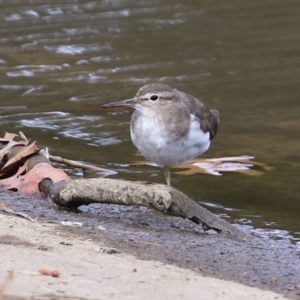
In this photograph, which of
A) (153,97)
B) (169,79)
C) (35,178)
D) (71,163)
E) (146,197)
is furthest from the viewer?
(169,79)

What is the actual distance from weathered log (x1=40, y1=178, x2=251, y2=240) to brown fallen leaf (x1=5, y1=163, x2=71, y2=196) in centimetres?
41

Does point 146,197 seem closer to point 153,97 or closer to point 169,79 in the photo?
point 153,97

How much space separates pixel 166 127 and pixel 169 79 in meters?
4.96

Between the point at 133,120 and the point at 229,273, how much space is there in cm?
232

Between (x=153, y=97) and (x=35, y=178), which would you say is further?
(x=153, y=97)

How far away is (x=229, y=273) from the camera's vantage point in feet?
16.1

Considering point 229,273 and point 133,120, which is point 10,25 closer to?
point 133,120

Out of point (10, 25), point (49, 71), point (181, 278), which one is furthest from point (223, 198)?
point (10, 25)

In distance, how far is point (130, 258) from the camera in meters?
4.72

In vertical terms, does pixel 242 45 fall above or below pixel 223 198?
above

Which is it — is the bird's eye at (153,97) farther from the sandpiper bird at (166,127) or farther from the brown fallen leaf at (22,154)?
the brown fallen leaf at (22,154)

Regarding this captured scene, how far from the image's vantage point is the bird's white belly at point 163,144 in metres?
6.66

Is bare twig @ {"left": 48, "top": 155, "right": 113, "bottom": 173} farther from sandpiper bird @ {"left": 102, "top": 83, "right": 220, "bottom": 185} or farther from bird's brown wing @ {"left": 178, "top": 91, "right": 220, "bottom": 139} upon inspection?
bird's brown wing @ {"left": 178, "top": 91, "right": 220, "bottom": 139}

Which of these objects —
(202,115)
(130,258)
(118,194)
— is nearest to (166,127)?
(202,115)
